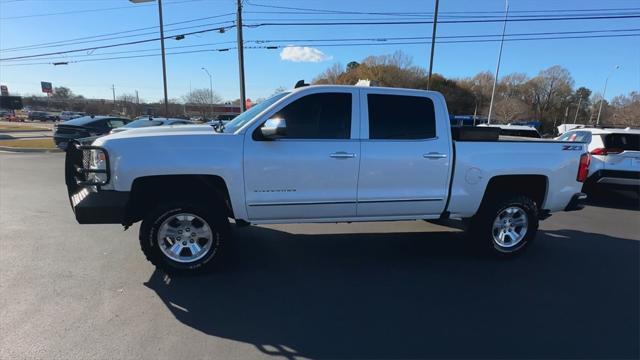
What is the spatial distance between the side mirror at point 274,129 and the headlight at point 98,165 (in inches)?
62.6

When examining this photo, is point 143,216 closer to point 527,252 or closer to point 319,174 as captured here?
point 319,174

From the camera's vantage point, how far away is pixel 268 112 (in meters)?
3.74

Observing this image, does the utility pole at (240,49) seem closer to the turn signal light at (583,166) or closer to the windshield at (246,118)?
the windshield at (246,118)

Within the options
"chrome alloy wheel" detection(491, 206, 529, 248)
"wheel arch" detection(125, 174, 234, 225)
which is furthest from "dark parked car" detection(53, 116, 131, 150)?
"chrome alloy wheel" detection(491, 206, 529, 248)

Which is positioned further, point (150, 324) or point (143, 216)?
point (143, 216)

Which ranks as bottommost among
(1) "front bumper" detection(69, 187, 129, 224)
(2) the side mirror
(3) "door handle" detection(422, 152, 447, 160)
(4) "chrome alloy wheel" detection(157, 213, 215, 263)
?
(4) "chrome alloy wheel" detection(157, 213, 215, 263)

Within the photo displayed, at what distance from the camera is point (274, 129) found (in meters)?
3.52

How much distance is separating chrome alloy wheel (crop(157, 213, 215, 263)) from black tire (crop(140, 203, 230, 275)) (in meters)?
0.03

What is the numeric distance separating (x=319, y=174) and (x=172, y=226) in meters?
1.69

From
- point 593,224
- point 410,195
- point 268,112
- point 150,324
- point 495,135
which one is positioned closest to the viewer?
point 150,324

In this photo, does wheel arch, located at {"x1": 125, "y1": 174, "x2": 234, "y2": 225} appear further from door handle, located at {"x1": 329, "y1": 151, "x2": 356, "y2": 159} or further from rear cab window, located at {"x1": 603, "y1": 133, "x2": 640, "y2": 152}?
rear cab window, located at {"x1": 603, "y1": 133, "x2": 640, "y2": 152}

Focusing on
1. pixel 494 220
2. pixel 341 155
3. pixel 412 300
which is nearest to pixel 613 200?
pixel 494 220

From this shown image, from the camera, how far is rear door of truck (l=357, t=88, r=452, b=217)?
12.9 feet

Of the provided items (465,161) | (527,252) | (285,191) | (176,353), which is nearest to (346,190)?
(285,191)
